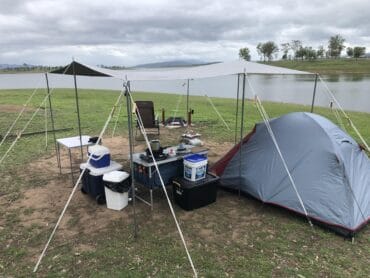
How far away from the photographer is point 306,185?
12.9ft

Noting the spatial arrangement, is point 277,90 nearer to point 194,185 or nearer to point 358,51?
point 194,185

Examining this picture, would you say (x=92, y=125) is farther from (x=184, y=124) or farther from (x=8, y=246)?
(x=8, y=246)

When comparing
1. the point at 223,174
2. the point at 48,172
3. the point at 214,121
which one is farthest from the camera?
the point at 214,121

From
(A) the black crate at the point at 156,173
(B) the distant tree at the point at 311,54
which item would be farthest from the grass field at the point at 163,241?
(B) the distant tree at the point at 311,54

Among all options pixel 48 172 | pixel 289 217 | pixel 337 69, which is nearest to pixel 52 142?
pixel 48 172

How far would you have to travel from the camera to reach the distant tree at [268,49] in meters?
79.0

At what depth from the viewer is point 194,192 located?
162 inches

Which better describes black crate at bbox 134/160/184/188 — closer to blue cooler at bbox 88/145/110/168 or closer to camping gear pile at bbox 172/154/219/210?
camping gear pile at bbox 172/154/219/210

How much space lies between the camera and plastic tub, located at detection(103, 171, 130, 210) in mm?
4047

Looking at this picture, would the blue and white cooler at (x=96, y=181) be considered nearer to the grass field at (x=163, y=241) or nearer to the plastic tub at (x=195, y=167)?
the grass field at (x=163, y=241)

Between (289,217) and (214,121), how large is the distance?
6316mm

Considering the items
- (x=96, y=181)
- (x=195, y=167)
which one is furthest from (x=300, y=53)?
(x=96, y=181)

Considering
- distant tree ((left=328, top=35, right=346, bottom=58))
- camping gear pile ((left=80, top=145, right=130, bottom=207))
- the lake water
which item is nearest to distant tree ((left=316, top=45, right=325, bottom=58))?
distant tree ((left=328, top=35, right=346, bottom=58))

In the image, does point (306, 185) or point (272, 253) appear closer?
point (272, 253)
